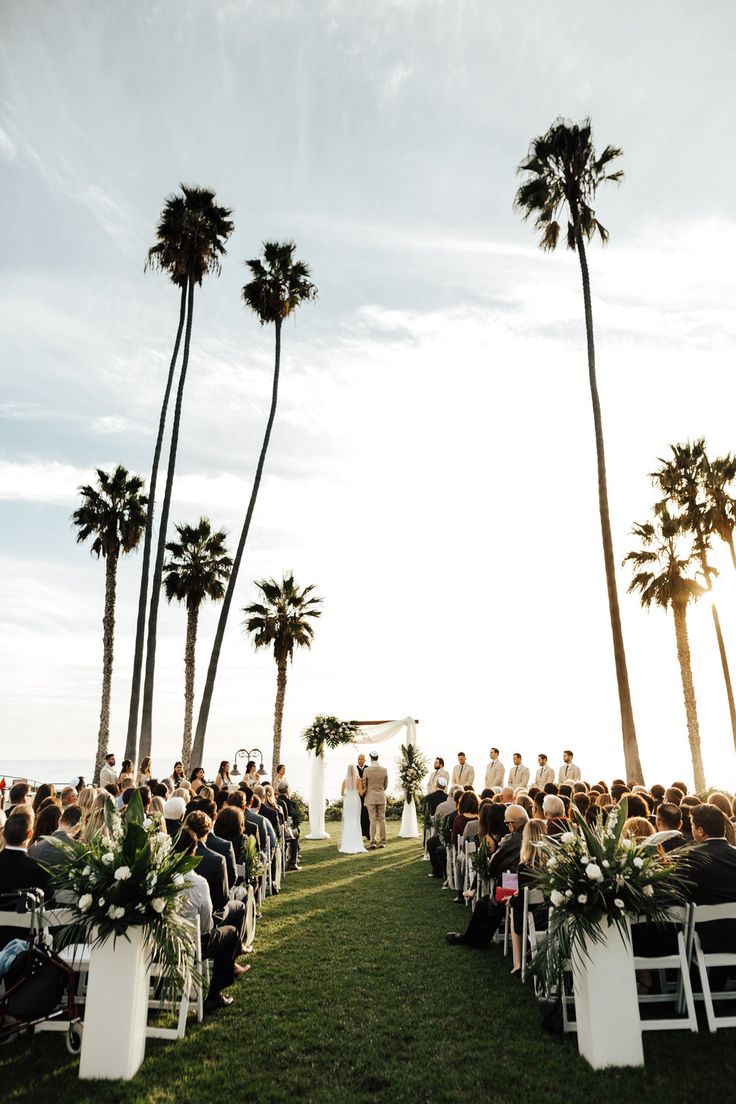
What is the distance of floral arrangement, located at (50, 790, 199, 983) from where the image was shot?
4.27 metres

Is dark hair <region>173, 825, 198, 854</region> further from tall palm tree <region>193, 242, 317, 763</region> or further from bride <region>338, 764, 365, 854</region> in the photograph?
tall palm tree <region>193, 242, 317, 763</region>

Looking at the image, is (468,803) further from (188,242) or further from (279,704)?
(188,242)

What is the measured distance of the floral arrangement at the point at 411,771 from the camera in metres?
19.5

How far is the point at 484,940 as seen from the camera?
24.9 feet

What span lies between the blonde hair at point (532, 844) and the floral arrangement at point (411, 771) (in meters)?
13.9

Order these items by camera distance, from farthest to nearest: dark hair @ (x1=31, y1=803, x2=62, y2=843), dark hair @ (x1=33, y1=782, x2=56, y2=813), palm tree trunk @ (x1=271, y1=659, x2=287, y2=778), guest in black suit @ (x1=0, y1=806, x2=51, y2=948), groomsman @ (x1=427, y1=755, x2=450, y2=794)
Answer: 1. palm tree trunk @ (x1=271, y1=659, x2=287, y2=778)
2. groomsman @ (x1=427, y1=755, x2=450, y2=794)
3. dark hair @ (x1=33, y1=782, x2=56, y2=813)
4. dark hair @ (x1=31, y1=803, x2=62, y2=843)
5. guest in black suit @ (x1=0, y1=806, x2=51, y2=948)

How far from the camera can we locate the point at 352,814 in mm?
16625

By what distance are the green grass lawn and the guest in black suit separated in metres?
1.02

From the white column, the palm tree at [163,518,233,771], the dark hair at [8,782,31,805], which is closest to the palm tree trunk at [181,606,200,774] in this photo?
the palm tree at [163,518,233,771]

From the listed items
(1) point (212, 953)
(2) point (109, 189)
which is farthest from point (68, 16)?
(1) point (212, 953)

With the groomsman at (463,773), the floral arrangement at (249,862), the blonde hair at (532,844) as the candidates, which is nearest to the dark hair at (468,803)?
the floral arrangement at (249,862)

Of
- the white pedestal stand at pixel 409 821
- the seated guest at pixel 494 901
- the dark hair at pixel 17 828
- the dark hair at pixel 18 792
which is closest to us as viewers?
the dark hair at pixel 17 828

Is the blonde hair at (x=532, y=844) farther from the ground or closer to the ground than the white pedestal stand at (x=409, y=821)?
farther from the ground

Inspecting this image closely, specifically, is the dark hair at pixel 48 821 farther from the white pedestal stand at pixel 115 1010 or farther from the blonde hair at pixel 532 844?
the blonde hair at pixel 532 844
